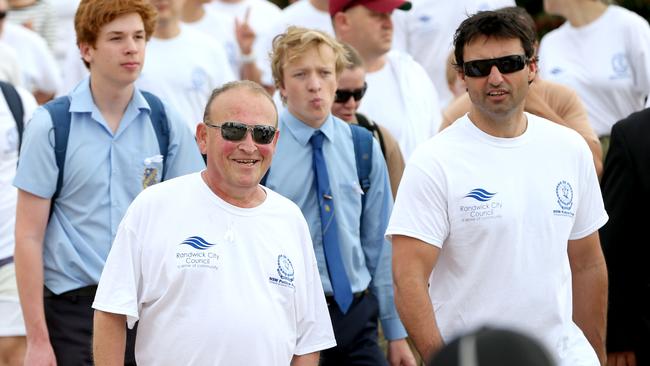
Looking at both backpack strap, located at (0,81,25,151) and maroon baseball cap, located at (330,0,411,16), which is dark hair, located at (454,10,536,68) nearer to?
maroon baseball cap, located at (330,0,411,16)

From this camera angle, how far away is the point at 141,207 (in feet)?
16.9

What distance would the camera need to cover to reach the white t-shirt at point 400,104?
27.8 feet

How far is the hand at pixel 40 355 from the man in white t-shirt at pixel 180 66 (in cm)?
265

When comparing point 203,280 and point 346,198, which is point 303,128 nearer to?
point 346,198

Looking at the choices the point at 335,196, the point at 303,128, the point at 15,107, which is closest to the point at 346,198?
the point at 335,196

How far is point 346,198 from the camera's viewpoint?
21.9 ft

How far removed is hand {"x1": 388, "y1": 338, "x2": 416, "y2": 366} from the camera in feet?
22.5

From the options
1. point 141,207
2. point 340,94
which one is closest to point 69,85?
point 340,94

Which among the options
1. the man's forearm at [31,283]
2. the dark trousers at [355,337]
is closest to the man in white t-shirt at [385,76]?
the dark trousers at [355,337]

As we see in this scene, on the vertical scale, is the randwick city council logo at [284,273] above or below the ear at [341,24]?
below

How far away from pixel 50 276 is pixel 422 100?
305cm

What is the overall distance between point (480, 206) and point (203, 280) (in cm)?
117

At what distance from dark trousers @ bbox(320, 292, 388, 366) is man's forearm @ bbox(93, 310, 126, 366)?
165cm

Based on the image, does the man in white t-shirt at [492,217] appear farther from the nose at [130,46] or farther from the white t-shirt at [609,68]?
the white t-shirt at [609,68]
